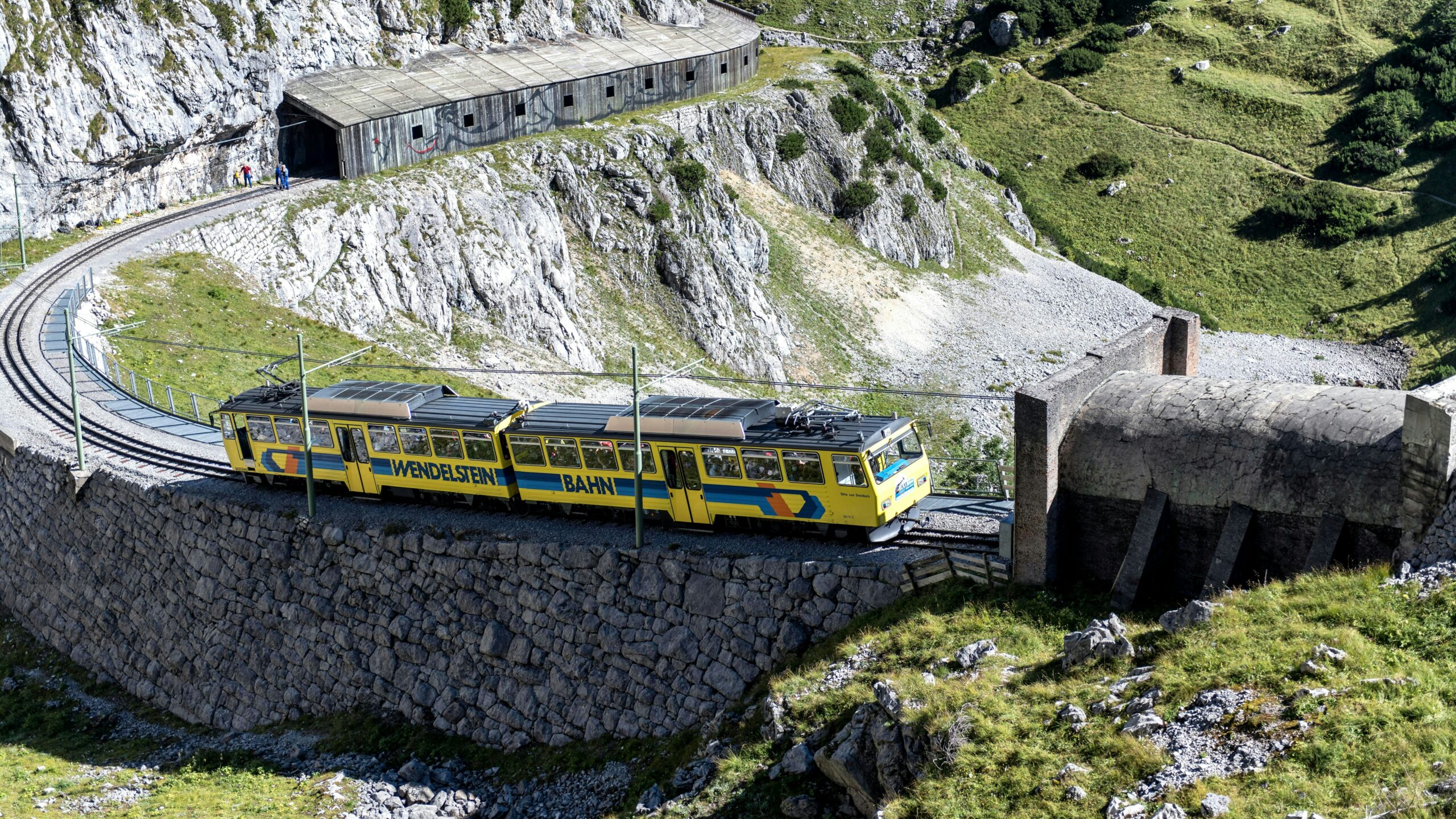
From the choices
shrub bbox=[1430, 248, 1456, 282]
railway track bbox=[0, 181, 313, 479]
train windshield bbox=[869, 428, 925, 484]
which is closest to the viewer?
train windshield bbox=[869, 428, 925, 484]

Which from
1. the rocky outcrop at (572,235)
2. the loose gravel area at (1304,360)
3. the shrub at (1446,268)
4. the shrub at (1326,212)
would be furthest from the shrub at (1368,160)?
the rocky outcrop at (572,235)

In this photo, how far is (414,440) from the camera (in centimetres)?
3259

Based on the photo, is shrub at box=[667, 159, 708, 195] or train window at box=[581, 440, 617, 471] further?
shrub at box=[667, 159, 708, 195]

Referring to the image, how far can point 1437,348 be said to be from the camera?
253 feet

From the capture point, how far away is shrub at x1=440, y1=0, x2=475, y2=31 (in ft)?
246

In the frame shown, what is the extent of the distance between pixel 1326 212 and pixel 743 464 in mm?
74900

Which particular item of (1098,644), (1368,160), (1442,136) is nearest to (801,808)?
(1098,644)

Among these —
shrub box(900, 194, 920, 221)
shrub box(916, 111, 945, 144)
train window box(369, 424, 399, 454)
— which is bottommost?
shrub box(900, 194, 920, 221)

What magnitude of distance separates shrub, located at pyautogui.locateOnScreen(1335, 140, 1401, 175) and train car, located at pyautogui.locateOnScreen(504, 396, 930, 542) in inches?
3024

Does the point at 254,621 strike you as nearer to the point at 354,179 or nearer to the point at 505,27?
the point at 354,179

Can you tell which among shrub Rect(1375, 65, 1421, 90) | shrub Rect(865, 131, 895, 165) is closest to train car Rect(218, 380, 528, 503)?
shrub Rect(865, 131, 895, 165)

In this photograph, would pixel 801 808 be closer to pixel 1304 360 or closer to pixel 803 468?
pixel 803 468

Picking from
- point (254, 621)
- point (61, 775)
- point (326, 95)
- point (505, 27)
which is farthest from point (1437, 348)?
point (61, 775)

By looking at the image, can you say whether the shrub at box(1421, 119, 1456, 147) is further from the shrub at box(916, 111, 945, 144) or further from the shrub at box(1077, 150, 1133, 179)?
the shrub at box(916, 111, 945, 144)
